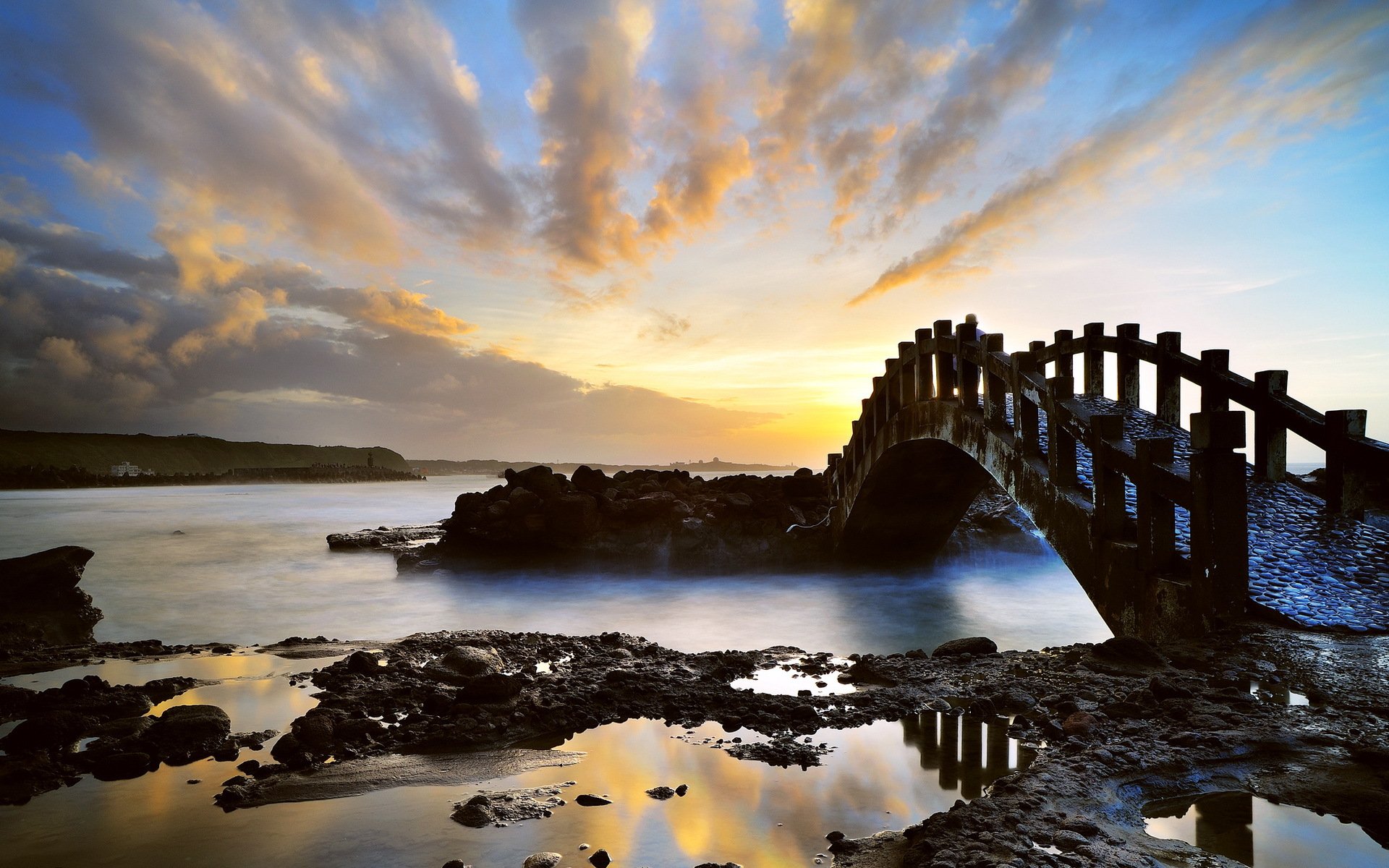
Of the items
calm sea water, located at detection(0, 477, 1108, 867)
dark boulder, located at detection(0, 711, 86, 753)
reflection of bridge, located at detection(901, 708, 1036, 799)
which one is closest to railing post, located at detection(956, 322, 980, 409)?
calm sea water, located at detection(0, 477, 1108, 867)

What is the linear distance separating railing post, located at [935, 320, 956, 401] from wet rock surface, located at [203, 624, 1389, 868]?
5.66 m

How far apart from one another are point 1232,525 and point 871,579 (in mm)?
10381

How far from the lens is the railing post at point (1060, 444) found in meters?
7.81

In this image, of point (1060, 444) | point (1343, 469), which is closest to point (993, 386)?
point (1060, 444)

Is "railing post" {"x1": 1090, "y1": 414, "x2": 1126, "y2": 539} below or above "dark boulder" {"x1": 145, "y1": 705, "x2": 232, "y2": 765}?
above

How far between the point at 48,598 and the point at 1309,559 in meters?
13.5

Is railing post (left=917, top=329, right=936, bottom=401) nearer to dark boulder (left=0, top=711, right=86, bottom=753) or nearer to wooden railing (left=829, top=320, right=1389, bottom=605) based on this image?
wooden railing (left=829, top=320, right=1389, bottom=605)

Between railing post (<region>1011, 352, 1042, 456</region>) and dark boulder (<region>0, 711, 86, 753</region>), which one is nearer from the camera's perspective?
dark boulder (<region>0, 711, 86, 753</region>)

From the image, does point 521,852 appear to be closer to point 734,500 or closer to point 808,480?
point 734,500

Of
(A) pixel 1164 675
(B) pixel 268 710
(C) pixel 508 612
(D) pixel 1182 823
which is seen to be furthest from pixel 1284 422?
(C) pixel 508 612

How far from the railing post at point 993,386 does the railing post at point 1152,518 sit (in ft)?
10.9

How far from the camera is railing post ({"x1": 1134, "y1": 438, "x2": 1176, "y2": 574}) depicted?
6.01 m

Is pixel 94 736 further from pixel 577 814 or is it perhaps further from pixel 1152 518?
pixel 1152 518

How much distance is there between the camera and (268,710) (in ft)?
17.6
